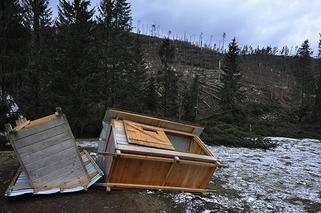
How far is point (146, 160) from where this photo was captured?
7.70 meters

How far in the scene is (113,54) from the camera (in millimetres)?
26547

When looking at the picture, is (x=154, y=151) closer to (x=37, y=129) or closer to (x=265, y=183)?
(x=37, y=129)

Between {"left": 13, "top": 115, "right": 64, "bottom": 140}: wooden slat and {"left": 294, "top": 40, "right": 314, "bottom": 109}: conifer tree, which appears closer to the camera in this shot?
{"left": 13, "top": 115, "right": 64, "bottom": 140}: wooden slat

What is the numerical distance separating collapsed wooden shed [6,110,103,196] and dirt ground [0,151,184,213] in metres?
0.23

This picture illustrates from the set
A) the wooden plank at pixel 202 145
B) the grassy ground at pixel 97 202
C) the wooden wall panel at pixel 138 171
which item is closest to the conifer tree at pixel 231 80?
the wooden plank at pixel 202 145

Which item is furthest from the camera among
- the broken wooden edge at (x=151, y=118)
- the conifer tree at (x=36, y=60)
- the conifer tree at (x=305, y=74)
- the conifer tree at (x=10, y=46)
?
the conifer tree at (x=305, y=74)

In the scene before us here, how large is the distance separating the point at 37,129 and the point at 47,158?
0.82 m

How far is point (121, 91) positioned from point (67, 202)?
19.7 metres

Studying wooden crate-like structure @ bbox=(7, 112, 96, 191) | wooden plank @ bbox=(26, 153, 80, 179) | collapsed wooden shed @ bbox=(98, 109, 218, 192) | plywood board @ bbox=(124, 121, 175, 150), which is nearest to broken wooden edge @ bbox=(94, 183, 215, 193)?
collapsed wooden shed @ bbox=(98, 109, 218, 192)

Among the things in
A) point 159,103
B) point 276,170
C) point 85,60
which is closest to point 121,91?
point 85,60

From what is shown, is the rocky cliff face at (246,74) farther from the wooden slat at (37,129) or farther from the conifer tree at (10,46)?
the wooden slat at (37,129)

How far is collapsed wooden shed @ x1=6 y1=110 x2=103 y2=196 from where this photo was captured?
723 centimetres

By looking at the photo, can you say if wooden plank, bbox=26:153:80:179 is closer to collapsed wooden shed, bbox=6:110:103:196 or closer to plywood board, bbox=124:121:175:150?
collapsed wooden shed, bbox=6:110:103:196

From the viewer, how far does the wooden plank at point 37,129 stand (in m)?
7.23
